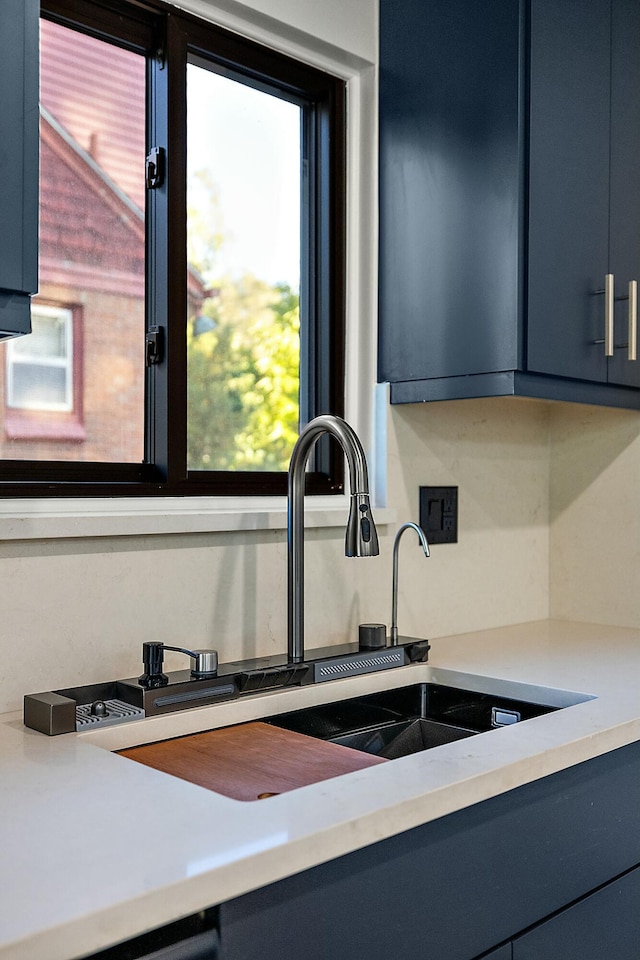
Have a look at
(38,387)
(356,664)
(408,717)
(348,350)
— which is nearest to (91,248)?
(38,387)

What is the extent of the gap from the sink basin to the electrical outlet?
1.41ft

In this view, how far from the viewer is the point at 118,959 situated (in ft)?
2.69

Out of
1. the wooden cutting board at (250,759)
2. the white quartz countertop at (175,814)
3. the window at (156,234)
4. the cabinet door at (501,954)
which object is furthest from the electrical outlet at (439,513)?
the cabinet door at (501,954)

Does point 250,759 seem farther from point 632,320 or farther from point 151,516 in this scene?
point 632,320

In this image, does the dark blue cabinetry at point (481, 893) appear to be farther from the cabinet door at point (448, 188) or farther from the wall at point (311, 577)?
the cabinet door at point (448, 188)

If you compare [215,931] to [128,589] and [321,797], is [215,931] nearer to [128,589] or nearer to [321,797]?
[321,797]

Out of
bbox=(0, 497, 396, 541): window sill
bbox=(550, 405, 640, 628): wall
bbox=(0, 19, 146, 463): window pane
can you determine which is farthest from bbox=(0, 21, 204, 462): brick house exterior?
bbox=(550, 405, 640, 628): wall

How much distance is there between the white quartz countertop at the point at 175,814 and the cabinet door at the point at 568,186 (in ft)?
2.27

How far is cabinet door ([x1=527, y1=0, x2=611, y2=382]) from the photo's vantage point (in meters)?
1.76

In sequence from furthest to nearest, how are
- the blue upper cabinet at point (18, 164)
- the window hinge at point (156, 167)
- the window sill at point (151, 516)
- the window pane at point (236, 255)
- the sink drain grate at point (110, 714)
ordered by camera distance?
1. the window pane at point (236, 255)
2. the window hinge at point (156, 167)
3. the window sill at point (151, 516)
4. the sink drain grate at point (110, 714)
5. the blue upper cabinet at point (18, 164)

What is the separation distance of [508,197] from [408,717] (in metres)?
0.96

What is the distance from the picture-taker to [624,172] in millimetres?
1980

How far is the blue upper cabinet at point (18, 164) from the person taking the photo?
101 cm

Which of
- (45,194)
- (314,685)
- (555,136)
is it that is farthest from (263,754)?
(555,136)
